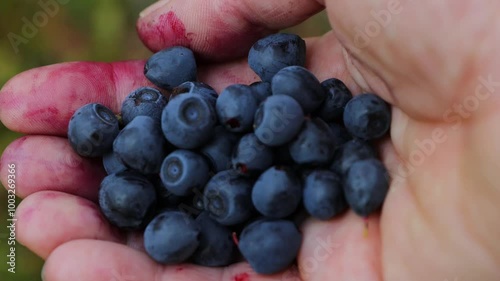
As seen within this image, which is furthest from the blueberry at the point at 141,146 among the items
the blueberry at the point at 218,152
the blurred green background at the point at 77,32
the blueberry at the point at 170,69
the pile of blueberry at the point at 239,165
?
the blurred green background at the point at 77,32

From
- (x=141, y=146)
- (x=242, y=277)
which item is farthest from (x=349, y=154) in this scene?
(x=141, y=146)

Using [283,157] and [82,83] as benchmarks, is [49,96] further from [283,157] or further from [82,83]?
[283,157]

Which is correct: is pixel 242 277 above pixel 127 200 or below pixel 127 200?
below

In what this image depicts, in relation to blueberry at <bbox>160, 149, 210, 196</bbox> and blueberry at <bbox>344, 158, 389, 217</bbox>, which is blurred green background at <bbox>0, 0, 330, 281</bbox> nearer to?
blueberry at <bbox>160, 149, 210, 196</bbox>

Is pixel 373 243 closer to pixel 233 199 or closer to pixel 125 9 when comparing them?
pixel 233 199

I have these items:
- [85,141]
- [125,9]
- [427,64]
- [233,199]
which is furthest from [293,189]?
[125,9]

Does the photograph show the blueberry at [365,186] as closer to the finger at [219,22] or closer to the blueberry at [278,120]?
the blueberry at [278,120]
